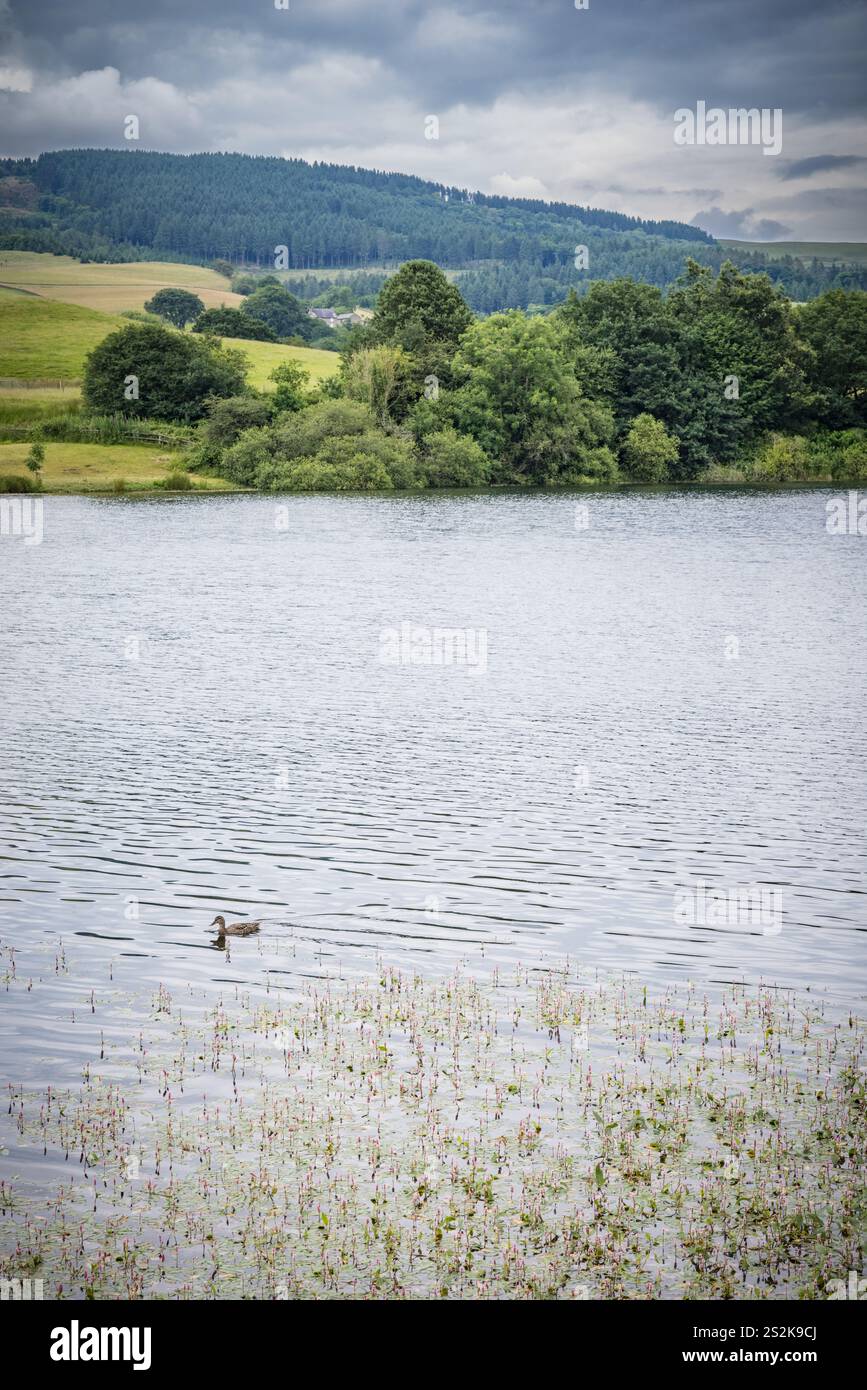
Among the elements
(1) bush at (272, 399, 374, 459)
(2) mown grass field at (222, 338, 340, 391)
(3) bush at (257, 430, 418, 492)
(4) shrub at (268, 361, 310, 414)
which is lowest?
(3) bush at (257, 430, 418, 492)

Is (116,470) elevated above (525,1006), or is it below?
above

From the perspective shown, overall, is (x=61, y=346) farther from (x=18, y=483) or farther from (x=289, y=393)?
(x=18, y=483)

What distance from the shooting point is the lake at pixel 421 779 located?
19.3 m

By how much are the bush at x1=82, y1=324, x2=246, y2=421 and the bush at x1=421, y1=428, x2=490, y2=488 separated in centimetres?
2441

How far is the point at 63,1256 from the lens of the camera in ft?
37.7

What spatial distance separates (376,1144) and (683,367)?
141m

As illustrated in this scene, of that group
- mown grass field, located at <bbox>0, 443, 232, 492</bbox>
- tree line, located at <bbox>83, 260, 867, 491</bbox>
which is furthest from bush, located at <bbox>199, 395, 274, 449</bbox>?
mown grass field, located at <bbox>0, 443, 232, 492</bbox>

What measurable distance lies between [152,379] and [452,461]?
33.5 metres

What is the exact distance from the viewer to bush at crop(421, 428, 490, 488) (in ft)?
410

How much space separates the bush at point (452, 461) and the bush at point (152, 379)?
24.4 m

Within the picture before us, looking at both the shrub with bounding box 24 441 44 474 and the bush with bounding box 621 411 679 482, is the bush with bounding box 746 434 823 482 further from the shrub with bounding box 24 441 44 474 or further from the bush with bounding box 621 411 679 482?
the shrub with bounding box 24 441 44 474

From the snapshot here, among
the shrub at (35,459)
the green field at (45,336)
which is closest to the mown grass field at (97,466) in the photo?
the shrub at (35,459)
